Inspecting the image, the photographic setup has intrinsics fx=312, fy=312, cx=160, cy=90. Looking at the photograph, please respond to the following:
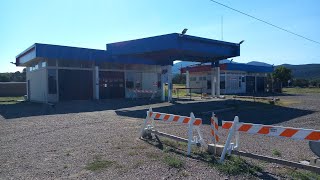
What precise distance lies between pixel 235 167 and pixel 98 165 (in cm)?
292

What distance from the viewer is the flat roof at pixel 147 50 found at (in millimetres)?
22234

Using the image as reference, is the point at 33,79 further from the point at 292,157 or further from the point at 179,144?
the point at 292,157

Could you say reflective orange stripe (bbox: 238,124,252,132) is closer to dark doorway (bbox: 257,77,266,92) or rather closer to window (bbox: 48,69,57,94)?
window (bbox: 48,69,57,94)

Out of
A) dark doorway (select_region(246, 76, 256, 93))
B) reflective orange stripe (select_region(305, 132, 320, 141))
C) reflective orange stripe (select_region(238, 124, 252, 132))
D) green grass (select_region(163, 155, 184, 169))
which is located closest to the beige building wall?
green grass (select_region(163, 155, 184, 169))

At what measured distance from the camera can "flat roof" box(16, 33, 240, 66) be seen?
2223 centimetres

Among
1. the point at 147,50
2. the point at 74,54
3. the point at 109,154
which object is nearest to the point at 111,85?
the point at 74,54

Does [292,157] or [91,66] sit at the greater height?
[91,66]

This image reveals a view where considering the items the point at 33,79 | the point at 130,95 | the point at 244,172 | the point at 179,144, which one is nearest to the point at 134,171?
the point at 244,172

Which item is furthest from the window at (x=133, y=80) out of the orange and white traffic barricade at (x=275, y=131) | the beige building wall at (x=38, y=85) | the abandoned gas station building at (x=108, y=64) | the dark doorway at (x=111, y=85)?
the orange and white traffic barricade at (x=275, y=131)

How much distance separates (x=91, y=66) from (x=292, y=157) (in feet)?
77.9

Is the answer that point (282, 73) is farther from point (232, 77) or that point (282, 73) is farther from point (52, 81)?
point (52, 81)

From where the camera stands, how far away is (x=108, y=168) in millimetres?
6652

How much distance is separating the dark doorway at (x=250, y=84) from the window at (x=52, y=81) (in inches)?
1161

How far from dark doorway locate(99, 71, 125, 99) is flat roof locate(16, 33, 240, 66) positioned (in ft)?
5.15
